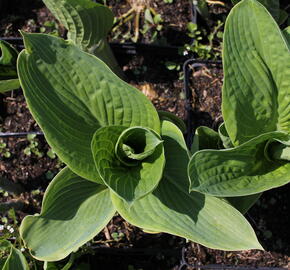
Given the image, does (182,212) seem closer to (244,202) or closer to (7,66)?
(244,202)

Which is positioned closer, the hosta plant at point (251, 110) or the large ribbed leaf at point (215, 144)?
the hosta plant at point (251, 110)

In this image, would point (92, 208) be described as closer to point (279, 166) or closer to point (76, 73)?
point (76, 73)

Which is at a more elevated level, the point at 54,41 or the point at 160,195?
the point at 54,41

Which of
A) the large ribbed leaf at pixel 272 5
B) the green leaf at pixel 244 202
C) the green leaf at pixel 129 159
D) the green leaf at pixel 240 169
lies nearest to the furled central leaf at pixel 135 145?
the green leaf at pixel 129 159

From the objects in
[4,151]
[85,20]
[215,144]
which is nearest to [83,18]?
[85,20]

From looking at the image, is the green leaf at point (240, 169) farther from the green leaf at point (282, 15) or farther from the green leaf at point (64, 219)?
the green leaf at point (282, 15)

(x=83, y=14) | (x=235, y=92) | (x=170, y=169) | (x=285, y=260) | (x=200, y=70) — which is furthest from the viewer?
(x=200, y=70)

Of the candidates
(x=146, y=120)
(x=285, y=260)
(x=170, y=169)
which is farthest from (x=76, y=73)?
(x=285, y=260)
